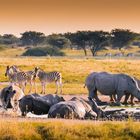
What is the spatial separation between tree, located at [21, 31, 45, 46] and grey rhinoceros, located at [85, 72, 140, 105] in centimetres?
11407

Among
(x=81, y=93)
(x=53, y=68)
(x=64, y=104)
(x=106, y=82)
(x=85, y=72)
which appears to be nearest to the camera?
(x=64, y=104)

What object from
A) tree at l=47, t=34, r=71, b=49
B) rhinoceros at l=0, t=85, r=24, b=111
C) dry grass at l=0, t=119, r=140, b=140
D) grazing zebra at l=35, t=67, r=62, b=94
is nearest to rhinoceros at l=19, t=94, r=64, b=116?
rhinoceros at l=0, t=85, r=24, b=111

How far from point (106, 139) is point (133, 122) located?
1600 mm

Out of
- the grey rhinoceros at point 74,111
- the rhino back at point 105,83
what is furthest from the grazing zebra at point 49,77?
the grey rhinoceros at point 74,111

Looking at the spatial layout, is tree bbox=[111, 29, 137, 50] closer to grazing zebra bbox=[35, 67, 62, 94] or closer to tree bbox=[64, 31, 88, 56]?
tree bbox=[64, 31, 88, 56]

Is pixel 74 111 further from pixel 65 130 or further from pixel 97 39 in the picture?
pixel 97 39

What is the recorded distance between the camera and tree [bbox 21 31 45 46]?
145m

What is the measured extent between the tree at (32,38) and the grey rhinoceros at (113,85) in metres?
114

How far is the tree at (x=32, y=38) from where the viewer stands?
145 metres

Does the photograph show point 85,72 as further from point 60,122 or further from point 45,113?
Result: point 60,122

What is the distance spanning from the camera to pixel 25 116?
22.2 m

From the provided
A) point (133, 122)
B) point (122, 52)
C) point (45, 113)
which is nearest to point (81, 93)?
point (45, 113)

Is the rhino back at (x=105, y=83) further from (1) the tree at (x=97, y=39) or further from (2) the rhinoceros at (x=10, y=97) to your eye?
(1) the tree at (x=97, y=39)

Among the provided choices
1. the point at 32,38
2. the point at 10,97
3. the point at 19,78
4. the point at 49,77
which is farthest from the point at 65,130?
the point at 32,38
